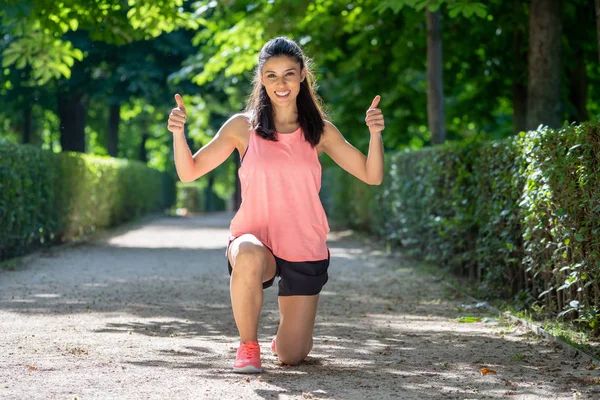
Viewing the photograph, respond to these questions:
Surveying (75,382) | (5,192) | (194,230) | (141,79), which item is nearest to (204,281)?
(5,192)

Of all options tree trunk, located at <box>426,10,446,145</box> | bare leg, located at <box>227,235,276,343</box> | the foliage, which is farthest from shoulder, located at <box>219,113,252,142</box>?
tree trunk, located at <box>426,10,446,145</box>

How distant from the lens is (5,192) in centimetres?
1353

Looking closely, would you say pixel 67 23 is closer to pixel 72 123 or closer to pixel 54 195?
pixel 54 195

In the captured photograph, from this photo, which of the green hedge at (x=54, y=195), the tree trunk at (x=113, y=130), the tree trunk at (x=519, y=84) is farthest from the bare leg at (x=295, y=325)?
the tree trunk at (x=113, y=130)

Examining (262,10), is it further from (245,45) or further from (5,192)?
(5,192)

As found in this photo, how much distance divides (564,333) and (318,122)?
2.65 meters

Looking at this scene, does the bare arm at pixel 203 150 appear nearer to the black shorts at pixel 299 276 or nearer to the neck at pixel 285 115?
the neck at pixel 285 115

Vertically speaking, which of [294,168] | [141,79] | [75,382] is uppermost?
[141,79]

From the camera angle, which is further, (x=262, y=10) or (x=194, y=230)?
(x=194, y=230)

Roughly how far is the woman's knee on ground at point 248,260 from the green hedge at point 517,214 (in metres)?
2.61

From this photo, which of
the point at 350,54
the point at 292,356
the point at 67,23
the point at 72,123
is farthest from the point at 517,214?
the point at 72,123

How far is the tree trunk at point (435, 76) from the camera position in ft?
54.9

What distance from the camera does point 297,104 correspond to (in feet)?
20.8

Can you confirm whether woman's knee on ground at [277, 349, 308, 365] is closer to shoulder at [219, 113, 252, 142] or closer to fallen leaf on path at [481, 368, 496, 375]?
fallen leaf on path at [481, 368, 496, 375]
